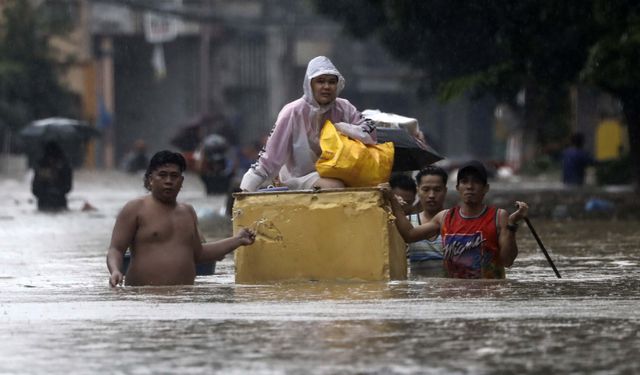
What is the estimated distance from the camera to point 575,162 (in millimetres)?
33250

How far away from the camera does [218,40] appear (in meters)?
74.1

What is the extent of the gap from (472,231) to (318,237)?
0.96m

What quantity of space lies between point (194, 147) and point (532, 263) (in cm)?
4121

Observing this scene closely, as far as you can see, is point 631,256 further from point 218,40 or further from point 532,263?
point 218,40

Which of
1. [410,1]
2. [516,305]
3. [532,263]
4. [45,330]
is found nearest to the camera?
[45,330]

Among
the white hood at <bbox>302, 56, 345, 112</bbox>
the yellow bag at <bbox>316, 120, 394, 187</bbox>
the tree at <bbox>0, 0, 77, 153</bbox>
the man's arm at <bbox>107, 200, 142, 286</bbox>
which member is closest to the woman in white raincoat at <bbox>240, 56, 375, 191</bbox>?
the white hood at <bbox>302, 56, 345, 112</bbox>

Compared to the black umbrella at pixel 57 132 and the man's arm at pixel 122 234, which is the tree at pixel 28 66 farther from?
the man's arm at pixel 122 234

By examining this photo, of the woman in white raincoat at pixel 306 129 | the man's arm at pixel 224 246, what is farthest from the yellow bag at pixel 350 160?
the man's arm at pixel 224 246

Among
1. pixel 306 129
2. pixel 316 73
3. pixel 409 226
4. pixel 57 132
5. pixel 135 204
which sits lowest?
pixel 409 226

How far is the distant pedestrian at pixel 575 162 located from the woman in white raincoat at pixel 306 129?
68.4 feet

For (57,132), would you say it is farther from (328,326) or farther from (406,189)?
(328,326)

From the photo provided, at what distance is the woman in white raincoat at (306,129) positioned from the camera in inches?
460

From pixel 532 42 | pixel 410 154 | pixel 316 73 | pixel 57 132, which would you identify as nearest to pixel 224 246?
pixel 316 73

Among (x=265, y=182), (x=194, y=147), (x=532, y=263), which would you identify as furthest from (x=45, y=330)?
(x=194, y=147)
